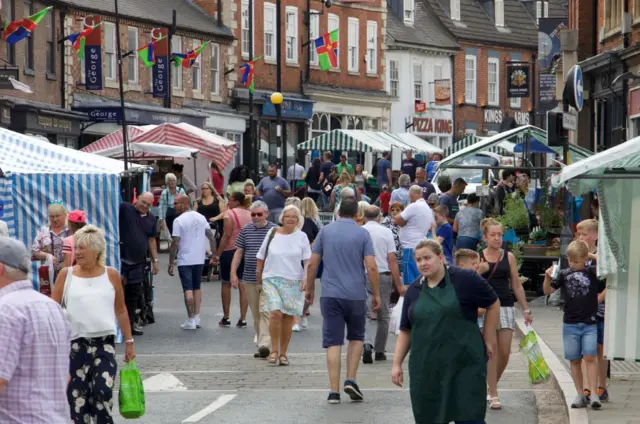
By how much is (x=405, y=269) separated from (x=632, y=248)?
8.56 metres

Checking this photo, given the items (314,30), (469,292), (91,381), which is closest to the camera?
(469,292)

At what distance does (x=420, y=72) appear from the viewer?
220 ft

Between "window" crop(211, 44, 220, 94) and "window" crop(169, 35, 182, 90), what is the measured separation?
9.06 feet

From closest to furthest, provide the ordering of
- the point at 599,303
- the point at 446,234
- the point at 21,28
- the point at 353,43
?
the point at 599,303 < the point at 446,234 < the point at 21,28 < the point at 353,43

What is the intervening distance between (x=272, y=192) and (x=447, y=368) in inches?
843

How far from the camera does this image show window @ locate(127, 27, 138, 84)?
1789 inches

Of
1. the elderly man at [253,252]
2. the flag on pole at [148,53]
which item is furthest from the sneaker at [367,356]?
the flag on pole at [148,53]

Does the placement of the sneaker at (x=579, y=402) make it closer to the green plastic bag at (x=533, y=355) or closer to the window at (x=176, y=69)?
the green plastic bag at (x=533, y=355)

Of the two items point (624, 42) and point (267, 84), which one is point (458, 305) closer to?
point (624, 42)

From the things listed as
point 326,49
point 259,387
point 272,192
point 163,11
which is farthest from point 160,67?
point 259,387

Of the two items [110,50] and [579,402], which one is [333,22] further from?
[579,402]

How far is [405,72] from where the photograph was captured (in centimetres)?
6588

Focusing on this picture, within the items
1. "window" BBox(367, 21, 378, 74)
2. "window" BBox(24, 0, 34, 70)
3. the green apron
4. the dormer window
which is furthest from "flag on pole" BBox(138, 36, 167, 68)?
the green apron

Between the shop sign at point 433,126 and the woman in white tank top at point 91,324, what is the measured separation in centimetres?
5575
